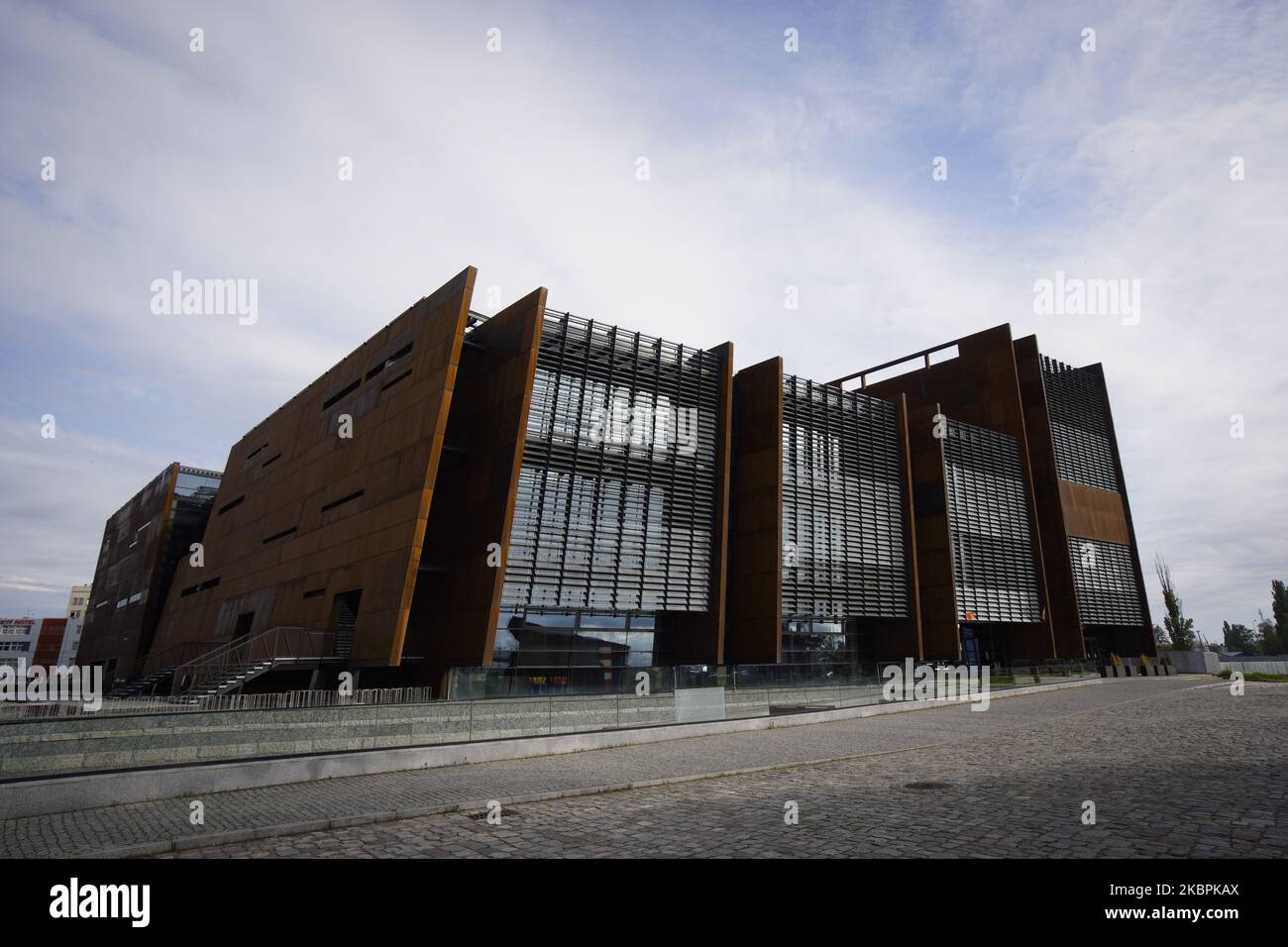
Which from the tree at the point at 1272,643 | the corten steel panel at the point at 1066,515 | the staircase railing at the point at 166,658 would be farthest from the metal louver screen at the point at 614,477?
the tree at the point at 1272,643

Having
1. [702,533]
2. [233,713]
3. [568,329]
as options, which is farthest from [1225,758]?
[568,329]

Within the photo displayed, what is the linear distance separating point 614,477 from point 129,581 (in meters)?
47.3

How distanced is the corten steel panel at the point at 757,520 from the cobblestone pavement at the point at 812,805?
1518cm

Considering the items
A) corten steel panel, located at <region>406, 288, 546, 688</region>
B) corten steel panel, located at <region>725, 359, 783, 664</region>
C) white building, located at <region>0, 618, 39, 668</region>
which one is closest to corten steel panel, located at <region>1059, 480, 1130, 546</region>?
corten steel panel, located at <region>725, 359, 783, 664</region>

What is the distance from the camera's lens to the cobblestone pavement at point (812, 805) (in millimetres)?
6445

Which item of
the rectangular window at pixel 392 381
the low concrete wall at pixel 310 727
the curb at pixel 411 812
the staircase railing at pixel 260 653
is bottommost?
the curb at pixel 411 812

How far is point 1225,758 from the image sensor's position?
410 inches

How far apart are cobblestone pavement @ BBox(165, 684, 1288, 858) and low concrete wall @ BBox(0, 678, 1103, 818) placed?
188 centimetres

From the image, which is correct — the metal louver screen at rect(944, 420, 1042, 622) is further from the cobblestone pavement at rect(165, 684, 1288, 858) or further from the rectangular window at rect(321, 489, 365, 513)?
the rectangular window at rect(321, 489, 365, 513)

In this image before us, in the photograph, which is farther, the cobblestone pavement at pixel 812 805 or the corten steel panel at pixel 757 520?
the corten steel panel at pixel 757 520

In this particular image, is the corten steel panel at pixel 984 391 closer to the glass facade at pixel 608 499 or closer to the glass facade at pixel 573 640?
the glass facade at pixel 608 499

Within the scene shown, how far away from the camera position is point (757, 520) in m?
30.9

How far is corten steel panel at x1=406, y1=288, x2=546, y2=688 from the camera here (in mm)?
23062

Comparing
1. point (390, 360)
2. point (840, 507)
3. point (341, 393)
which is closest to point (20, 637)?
point (341, 393)
